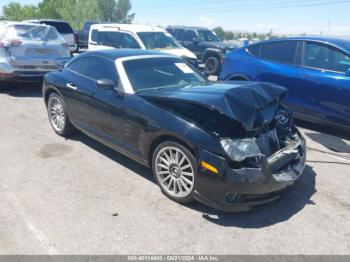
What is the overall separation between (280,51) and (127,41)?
16.8 feet

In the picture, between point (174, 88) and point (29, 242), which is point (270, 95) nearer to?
point (174, 88)

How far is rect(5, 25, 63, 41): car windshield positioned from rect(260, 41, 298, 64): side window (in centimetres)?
564

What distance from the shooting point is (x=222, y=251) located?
2930 mm

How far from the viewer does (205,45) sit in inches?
553

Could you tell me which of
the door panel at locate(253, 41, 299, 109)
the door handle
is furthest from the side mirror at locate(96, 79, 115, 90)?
the door panel at locate(253, 41, 299, 109)

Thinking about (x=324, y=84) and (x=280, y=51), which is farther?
(x=280, y=51)

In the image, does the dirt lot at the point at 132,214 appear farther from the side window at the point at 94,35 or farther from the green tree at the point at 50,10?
the green tree at the point at 50,10

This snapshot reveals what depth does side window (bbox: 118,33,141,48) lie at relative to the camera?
32.2 ft

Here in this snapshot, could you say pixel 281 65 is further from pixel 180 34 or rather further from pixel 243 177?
pixel 180 34

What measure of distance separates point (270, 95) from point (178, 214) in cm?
186

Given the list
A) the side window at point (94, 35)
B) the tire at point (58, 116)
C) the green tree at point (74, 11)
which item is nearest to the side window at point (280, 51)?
the tire at point (58, 116)

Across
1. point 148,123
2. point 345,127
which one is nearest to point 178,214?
point 148,123

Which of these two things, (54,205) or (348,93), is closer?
(54,205)

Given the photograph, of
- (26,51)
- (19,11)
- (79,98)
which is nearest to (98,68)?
(79,98)
